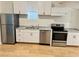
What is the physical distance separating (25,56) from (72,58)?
0.33 metres

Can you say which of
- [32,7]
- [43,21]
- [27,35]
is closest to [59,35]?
[43,21]

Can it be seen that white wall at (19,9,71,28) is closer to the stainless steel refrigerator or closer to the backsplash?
the backsplash

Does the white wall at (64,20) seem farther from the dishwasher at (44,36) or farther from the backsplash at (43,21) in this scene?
the dishwasher at (44,36)

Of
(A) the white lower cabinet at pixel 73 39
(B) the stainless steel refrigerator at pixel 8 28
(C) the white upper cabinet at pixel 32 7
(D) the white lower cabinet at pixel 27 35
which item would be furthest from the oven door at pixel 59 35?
(B) the stainless steel refrigerator at pixel 8 28

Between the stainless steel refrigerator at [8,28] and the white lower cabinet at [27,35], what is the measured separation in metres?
0.18

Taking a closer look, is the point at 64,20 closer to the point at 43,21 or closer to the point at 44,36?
the point at 43,21

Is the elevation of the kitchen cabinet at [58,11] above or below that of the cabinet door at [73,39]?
above

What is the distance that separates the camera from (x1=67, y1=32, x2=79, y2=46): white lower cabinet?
4.23 meters

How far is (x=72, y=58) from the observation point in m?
0.87

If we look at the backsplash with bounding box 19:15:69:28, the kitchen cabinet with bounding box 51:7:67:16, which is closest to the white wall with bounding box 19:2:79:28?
the backsplash with bounding box 19:15:69:28

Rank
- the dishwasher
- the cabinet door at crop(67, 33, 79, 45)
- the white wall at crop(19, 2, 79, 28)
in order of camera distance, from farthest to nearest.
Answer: the white wall at crop(19, 2, 79, 28) < the dishwasher < the cabinet door at crop(67, 33, 79, 45)

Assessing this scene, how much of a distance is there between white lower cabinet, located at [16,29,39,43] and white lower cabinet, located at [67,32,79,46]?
1.10 metres

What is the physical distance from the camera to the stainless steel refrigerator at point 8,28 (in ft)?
14.2

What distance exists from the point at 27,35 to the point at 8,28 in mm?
713
